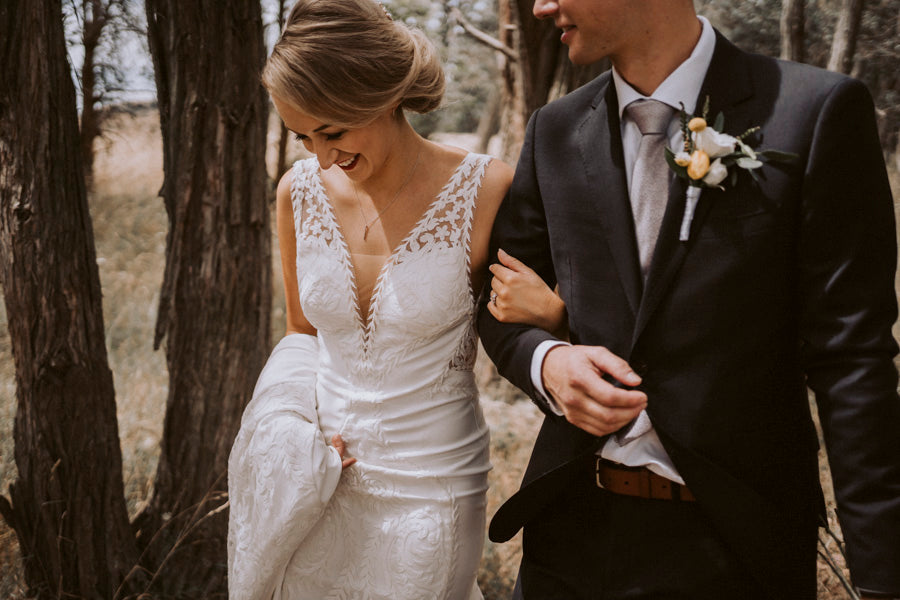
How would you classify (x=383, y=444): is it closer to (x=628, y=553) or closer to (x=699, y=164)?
(x=628, y=553)

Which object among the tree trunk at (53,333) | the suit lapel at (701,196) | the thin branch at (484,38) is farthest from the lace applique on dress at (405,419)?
the thin branch at (484,38)

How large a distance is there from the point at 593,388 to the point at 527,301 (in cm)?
37

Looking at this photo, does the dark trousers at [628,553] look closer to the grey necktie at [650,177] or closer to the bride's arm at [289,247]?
the grey necktie at [650,177]

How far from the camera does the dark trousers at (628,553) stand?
182 cm

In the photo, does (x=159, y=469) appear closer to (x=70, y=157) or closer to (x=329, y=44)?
(x=70, y=157)

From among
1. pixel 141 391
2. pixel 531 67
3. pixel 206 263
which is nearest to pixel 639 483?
pixel 206 263

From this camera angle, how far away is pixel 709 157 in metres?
1.64

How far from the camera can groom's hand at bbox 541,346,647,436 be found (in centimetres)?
163

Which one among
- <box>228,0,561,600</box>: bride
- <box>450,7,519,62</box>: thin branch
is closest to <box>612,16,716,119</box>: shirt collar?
<box>228,0,561,600</box>: bride

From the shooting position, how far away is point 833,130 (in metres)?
1.62

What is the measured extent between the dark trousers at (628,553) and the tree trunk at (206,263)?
1785 mm

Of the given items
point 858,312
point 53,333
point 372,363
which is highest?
point 858,312

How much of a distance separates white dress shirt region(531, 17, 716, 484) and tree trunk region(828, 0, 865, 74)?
4.52 meters

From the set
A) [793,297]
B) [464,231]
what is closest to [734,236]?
[793,297]
